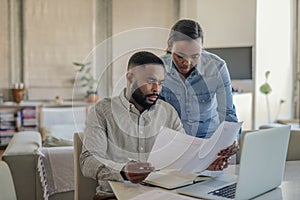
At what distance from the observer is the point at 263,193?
1359mm

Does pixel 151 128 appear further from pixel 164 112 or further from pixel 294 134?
pixel 294 134

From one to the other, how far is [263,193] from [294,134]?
0.83 metres

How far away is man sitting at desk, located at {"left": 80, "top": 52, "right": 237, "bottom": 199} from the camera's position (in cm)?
160

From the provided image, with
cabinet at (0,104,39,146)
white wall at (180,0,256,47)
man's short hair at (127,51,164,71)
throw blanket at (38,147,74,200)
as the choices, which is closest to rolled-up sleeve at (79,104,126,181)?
man's short hair at (127,51,164,71)

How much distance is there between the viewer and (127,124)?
1.68m

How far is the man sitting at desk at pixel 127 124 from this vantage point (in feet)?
5.24

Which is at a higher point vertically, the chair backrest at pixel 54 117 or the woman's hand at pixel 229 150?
the woman's hand at pixel 229 150

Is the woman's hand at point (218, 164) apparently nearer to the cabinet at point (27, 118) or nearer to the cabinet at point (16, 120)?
the cabinet at point (27, 118)

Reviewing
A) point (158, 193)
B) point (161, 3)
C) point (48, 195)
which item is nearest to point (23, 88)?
point (161, 3)

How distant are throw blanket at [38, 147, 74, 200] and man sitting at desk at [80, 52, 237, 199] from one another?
989 mm

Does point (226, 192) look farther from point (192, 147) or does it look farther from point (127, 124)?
point (127, 124)

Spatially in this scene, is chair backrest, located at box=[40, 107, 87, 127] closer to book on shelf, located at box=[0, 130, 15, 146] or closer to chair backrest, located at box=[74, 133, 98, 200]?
book on shelf, located at box=[0, 130, 15, 146]

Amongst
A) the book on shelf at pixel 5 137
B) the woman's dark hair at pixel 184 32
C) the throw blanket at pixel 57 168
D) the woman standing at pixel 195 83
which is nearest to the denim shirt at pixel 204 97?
the woman standing at pixel 195 83

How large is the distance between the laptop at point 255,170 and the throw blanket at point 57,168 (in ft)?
4.39
